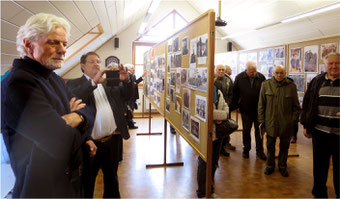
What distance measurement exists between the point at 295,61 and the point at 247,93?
4.09 ft

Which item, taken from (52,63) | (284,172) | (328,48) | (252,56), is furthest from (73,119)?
(252,56)

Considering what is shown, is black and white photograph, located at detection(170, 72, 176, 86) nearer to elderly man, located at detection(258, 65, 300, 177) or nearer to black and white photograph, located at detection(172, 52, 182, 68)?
black and white photograph, located at detection(172, 52, 182, 68)

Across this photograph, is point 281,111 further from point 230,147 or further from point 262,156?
point 230,147

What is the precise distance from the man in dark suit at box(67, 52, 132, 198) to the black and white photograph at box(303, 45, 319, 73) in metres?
3.28

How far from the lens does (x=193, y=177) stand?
3227mm

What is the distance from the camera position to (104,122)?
209 centimetres

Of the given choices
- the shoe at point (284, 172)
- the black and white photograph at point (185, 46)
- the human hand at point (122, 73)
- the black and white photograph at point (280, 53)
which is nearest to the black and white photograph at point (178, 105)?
the black and white photograph at point (185, 46)

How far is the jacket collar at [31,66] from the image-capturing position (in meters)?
1.16

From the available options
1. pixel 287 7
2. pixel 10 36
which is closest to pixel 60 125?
pixel 10 36

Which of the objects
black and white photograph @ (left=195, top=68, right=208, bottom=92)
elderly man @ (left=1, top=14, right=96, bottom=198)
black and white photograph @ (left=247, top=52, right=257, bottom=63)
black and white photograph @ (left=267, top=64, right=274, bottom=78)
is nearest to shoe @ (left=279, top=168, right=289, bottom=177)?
black and white photograph @ (left=195, top=68, right=208, bottom=92)

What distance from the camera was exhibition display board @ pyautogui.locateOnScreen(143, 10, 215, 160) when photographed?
1.75m

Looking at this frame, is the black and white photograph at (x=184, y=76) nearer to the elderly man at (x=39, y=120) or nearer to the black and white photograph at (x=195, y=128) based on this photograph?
the black and white photograph at (x=195, y=128)

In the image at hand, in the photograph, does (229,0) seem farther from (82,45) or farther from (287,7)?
(82,45)

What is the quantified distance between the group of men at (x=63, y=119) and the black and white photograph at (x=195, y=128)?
63 centimetres
